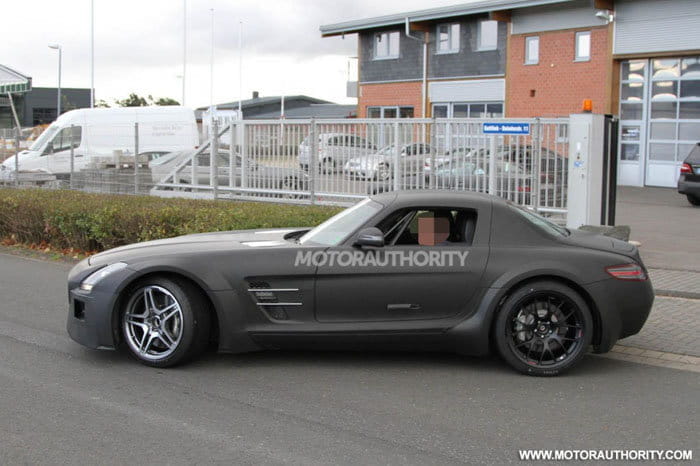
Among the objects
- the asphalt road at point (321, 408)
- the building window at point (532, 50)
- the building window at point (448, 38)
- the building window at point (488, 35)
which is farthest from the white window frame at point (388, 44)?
the asphalt road at point (321, 408)

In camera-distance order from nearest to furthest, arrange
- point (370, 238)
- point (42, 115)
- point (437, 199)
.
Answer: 1. point (370, 238)
2. point (437, 199)
3. point (42, 115)

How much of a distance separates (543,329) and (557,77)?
25.9 m

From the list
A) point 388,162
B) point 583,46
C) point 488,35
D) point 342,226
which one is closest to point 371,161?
point 388,162

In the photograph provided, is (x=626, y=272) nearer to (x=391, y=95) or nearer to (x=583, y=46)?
(x=583, y=46)

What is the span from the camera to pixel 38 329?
7180 mm

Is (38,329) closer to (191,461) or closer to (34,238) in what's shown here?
(191,461)

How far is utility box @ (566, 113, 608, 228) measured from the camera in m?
11.3

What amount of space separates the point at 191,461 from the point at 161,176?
Result: 1386 centimetres

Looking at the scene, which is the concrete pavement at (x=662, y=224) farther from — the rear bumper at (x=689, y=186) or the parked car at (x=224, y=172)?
the parked car at (x=224, y=172)

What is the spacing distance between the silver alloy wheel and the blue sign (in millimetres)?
7356

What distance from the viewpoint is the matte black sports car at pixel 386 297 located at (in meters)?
5.82

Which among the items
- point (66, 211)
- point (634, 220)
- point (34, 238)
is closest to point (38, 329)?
point (66, 211)

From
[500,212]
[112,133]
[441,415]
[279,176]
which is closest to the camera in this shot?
[441,415]

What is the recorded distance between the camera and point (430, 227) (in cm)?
608
